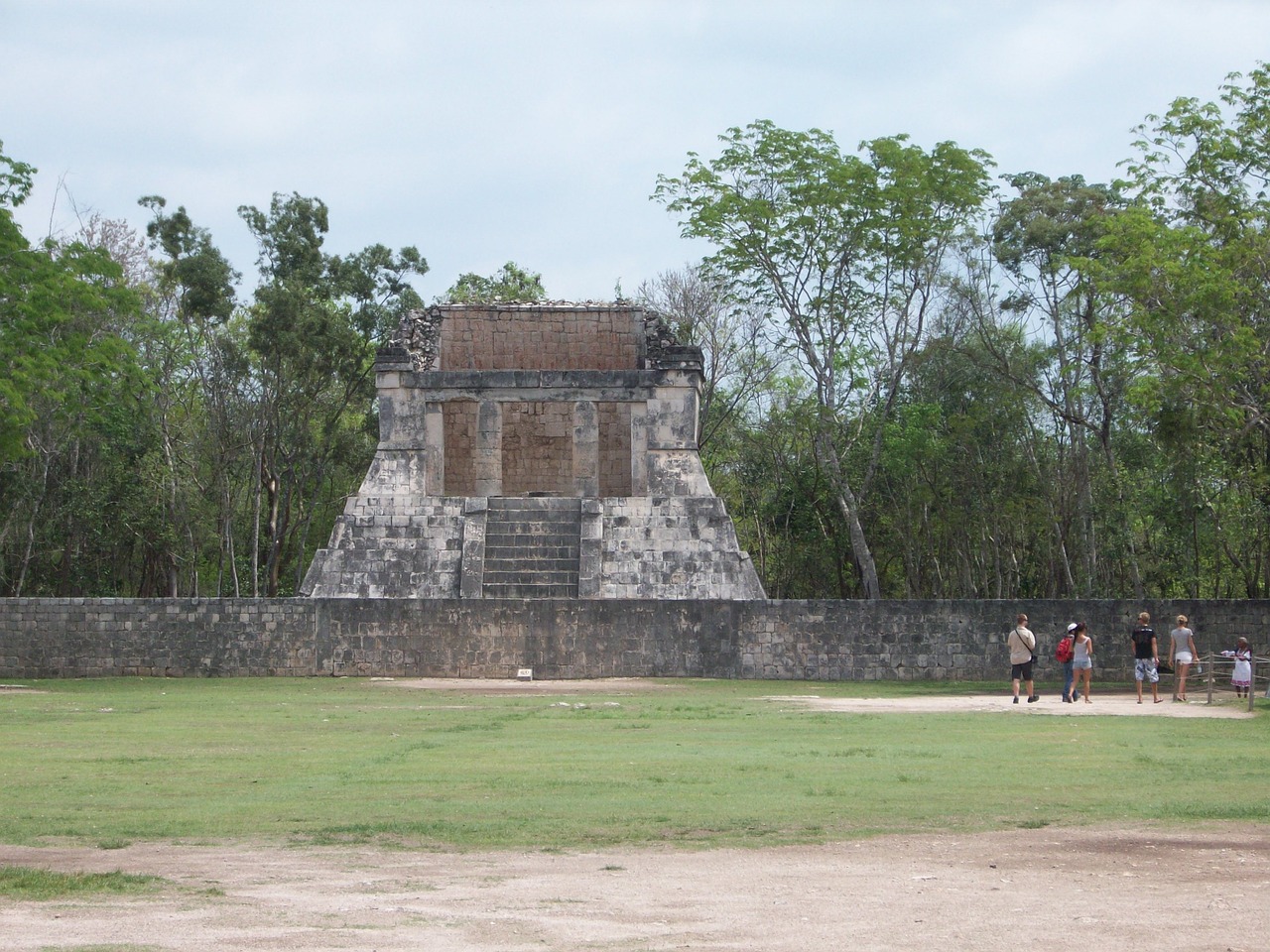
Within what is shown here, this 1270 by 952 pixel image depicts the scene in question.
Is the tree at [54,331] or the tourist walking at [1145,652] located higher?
the tree at [54,331]

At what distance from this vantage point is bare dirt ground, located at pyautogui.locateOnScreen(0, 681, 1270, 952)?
5777 millimetres

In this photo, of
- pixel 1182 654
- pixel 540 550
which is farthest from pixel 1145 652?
pixel 540 550

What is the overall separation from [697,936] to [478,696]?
1306cm

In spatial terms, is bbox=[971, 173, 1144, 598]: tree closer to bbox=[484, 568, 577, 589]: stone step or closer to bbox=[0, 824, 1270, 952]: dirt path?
bbox=[484, 568, 577, 589]: stone step

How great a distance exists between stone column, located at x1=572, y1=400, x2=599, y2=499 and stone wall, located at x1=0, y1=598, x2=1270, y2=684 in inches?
273

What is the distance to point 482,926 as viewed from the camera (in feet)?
19.7

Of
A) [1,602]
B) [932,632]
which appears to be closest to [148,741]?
[1,602]

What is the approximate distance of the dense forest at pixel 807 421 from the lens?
3347 centimetres

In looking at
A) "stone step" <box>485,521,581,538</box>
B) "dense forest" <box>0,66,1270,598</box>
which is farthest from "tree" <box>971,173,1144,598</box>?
"stone step" <box>485,521,581,538</box>

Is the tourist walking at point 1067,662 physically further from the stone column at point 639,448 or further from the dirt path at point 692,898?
the stone column at point 639,448

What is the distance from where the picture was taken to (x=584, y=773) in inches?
417

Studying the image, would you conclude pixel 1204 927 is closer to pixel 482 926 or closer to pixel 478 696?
pixel 482 926

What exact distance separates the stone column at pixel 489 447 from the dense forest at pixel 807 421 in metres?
5.99

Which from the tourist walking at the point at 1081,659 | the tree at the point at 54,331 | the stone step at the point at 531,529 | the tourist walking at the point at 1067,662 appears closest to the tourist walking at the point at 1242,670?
the tourist walking at the point at 1081,659
